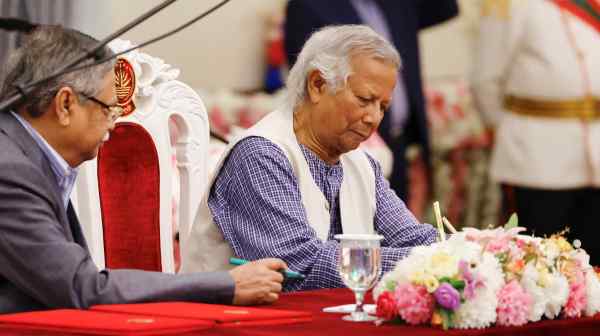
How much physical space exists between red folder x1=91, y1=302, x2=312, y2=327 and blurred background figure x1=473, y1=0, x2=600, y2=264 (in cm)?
359

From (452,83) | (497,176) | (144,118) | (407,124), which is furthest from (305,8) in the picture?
(144,118)

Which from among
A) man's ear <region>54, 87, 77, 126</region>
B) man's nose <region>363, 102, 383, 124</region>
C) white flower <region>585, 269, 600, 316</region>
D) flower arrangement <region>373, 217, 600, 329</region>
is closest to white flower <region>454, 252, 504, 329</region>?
flower arrangement <region>373, 217, 600, 329</region>

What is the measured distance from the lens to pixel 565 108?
5.91 meters

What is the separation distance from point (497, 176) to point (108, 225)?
3.18m

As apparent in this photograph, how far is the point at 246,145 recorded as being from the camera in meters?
3.05

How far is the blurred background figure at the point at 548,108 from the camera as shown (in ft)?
19.3

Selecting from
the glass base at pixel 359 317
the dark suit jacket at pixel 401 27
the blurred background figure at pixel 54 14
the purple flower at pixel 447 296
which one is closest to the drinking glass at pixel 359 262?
the glass base at pixel 359 317

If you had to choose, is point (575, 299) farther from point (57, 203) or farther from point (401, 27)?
point (401, 27)

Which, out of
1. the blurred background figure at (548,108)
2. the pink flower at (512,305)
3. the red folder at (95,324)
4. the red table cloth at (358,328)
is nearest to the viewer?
the red folder at (95,324)

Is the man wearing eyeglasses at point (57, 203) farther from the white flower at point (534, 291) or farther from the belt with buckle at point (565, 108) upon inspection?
the belt with buckle at point (565, 108)

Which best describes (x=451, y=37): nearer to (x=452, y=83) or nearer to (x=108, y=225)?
(x=452, y=83)

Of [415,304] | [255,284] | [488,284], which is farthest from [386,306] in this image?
[255,284]

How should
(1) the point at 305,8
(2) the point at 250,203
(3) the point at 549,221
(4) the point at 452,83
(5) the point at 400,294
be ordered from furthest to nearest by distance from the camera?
(4) the point at 452,83
(3) the point at 549,221
(1) the point at 305,8
(2) the point at 250,203
(5) the point at 400,294

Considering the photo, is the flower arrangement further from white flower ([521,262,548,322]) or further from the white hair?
the white hair
